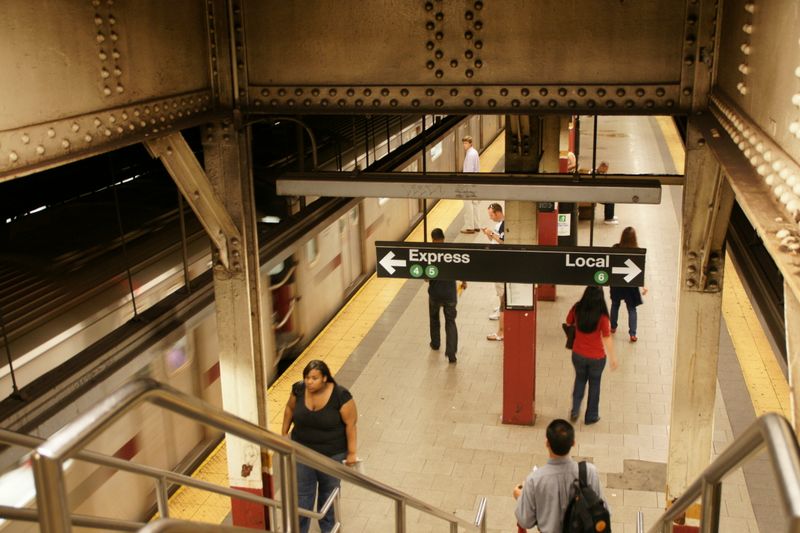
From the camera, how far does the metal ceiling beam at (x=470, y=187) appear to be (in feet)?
16.0

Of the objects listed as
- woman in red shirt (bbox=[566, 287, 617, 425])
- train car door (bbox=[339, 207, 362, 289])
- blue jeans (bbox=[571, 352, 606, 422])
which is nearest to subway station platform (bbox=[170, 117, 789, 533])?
blue jeans (bbox=[571, 352, 606, 422])

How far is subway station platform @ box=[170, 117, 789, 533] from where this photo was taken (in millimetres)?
7016

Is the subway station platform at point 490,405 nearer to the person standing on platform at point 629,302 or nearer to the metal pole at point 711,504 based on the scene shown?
the person standing on platform at point 629,302

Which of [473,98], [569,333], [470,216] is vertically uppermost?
[473,98]

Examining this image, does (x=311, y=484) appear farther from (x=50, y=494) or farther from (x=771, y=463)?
(x=771, y=463)

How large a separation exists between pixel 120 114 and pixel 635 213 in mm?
13753

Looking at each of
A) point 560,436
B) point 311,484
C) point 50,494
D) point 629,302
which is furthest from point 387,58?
point 629,302

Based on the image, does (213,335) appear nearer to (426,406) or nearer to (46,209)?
(46,209)

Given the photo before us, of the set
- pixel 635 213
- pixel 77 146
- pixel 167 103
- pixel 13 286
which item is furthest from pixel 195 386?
pixel 635 213

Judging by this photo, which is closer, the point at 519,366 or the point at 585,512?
the point at 585,512

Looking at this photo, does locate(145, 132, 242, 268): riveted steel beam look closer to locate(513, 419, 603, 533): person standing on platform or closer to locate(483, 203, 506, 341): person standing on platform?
locate(513, 419, 603, 533): person standing on platform

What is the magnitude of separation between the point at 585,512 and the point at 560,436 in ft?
1.42

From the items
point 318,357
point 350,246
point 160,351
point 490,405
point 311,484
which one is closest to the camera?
point 160,351

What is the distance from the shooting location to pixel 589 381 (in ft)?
26.6
